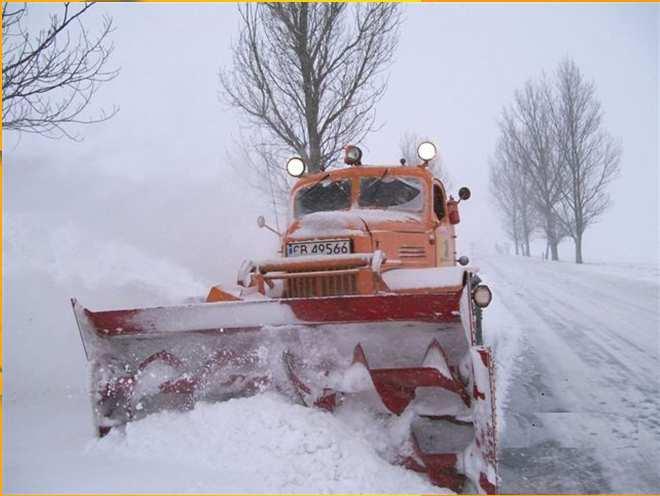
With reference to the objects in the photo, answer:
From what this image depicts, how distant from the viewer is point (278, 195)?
1387cm

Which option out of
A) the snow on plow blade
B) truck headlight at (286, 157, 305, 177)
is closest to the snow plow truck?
the snow on plow blade

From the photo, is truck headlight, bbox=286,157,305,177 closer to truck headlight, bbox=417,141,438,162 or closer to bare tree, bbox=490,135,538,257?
truck headlight, bbox=417,141,438,162

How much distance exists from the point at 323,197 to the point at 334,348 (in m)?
2.45

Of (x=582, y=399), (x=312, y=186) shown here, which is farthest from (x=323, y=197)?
(x=582, y=399)

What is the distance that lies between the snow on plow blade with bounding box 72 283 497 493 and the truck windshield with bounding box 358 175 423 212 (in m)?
1.58

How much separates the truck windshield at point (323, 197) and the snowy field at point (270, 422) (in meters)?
2.61

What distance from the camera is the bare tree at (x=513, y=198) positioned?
38.8 meters

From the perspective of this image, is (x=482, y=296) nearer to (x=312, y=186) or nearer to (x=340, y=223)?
(x=340, y=223)

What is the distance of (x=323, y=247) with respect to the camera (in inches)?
185

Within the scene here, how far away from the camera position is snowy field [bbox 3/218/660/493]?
10.6ft

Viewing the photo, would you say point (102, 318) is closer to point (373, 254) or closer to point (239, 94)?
point (373, 254)

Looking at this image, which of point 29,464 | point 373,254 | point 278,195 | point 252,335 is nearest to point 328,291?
point 373,254

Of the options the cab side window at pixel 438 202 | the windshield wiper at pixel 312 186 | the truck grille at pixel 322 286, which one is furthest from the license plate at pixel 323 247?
the cab side window at pixel 438 202

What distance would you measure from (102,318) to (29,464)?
3.67 feet
